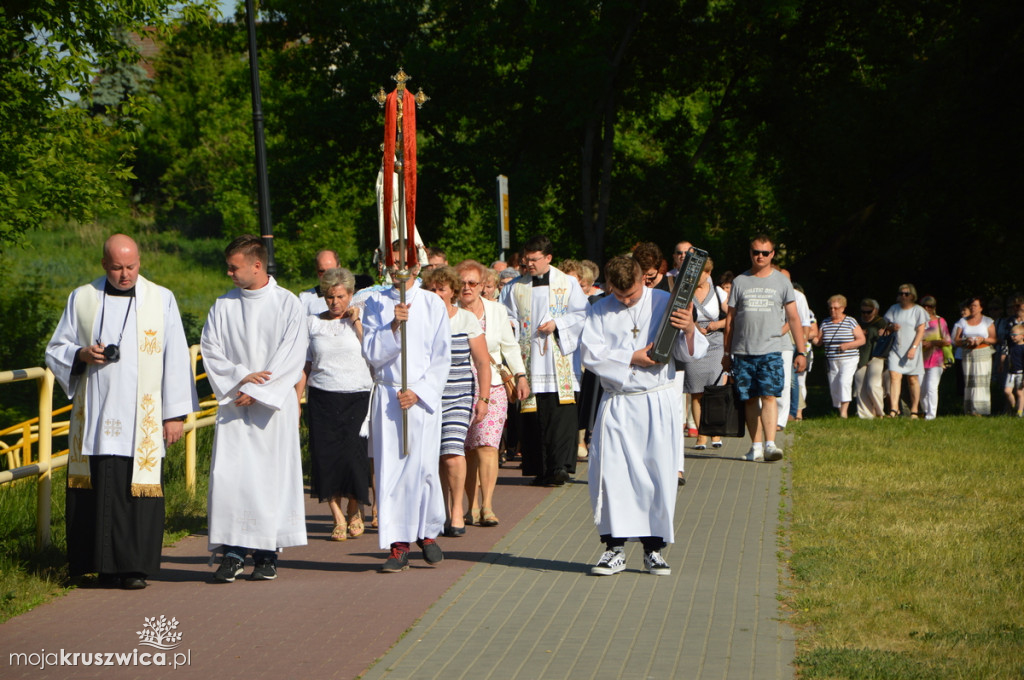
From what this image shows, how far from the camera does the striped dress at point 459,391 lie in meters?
9.24

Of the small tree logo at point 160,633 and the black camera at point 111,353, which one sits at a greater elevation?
the black camera at point 111,353

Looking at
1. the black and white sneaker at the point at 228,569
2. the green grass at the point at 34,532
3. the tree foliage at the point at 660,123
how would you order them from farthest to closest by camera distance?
1. the tree foliage at the point at 660,123
2. the black and white sneaker at the point at 228,569
3. the green grass at the point at 34,532

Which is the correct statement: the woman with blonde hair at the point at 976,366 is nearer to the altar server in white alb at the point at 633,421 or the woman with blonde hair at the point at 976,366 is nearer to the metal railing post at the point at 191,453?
the metal railing post at the point at 191,453

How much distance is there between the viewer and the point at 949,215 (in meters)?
26.7

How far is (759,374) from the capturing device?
12.9 m

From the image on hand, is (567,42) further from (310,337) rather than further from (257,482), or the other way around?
(257,482)

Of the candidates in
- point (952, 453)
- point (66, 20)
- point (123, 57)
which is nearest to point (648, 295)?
point (952, 453)

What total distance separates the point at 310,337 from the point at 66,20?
34.2 ft

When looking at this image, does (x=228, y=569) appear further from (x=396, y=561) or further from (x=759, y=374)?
(x=759, y=374)

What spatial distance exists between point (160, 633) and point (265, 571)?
165cm

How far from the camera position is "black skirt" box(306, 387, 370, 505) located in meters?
9.48

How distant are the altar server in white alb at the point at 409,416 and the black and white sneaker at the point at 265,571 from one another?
27.0 inches

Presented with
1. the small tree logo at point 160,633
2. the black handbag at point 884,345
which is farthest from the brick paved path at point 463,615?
the black handbag at point 884,345

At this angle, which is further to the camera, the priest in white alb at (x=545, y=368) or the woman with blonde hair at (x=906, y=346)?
the woman with blonde hair at (x=906, y=346)
